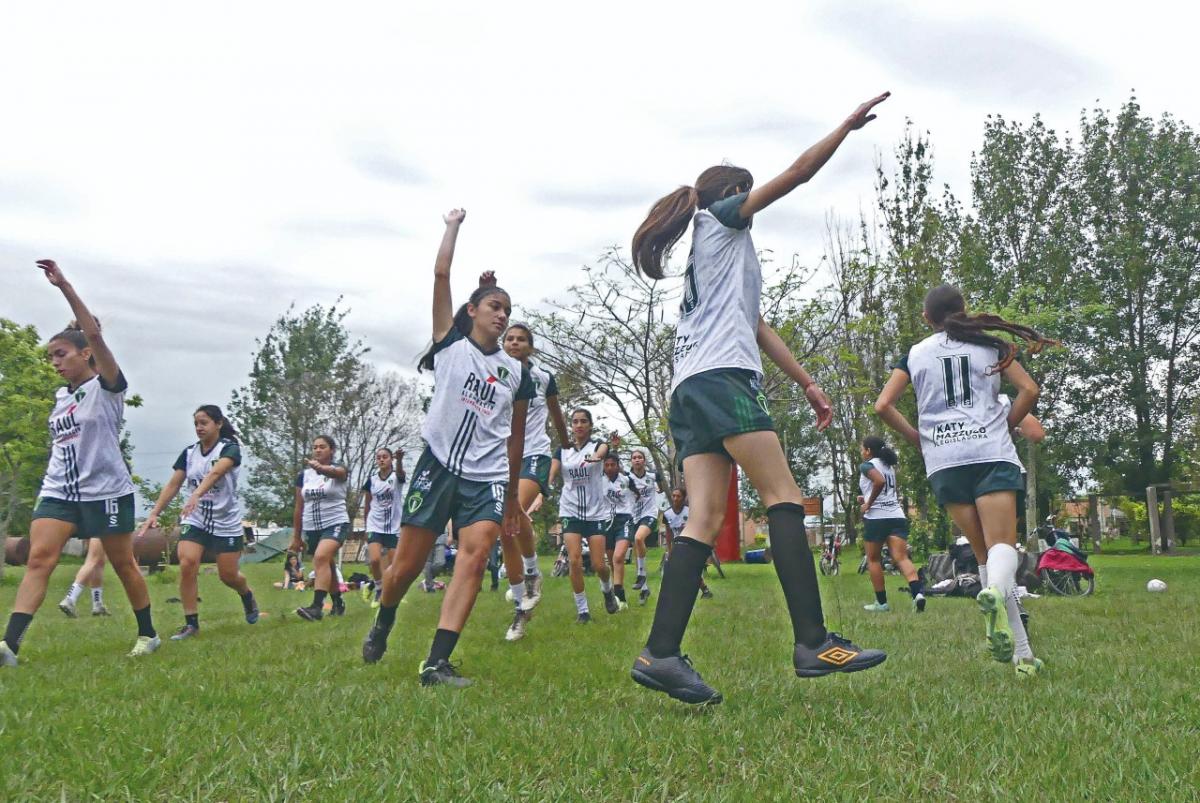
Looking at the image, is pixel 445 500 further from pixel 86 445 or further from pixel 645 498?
pixel 645 498

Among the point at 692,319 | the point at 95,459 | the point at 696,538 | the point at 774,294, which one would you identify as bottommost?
the point at 696,538

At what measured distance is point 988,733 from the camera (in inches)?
126

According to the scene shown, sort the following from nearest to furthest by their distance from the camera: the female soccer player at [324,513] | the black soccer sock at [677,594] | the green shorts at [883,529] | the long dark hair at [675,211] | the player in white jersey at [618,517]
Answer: the black soccer sock at [677,594], the long dark hair at [675,211], the female soccer player at [324,513], the green shorts at [883,529], the player in white jersey at [618,517]

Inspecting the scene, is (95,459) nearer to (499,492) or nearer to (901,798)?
(499,492)

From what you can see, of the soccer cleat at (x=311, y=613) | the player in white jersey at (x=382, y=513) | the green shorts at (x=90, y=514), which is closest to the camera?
the green shorts at (x=90, y=514)

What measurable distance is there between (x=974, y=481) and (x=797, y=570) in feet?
5.97

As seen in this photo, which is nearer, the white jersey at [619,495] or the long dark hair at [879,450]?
the long dark hair at [879,450]

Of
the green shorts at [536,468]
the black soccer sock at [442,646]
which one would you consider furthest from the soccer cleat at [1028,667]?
the green shorts at [536,468]

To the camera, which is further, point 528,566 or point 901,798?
point 528,566

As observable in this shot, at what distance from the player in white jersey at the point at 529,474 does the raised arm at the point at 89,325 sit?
2609 mm

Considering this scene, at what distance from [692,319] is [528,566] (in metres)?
5.29

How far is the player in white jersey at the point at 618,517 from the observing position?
11.6 metres

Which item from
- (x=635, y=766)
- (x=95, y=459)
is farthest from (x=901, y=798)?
(x=95, y=459)

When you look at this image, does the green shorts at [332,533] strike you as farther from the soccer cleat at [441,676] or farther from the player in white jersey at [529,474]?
the soccer cleat at [441,676]
